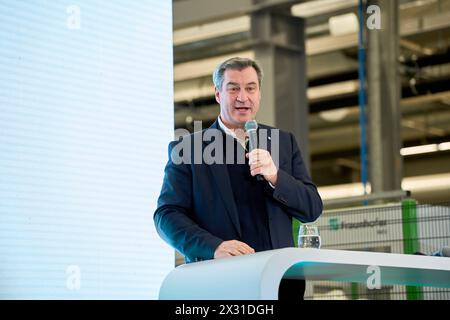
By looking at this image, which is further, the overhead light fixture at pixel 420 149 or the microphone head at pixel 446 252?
the overhead light fixture at pixel 420 149

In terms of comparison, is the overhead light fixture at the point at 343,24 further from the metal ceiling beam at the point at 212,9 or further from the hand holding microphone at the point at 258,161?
the hand holding microphone at the point at 258,161

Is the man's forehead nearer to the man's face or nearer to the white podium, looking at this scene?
the man's face

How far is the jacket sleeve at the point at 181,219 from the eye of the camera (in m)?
3.01

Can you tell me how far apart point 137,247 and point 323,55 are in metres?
8.87

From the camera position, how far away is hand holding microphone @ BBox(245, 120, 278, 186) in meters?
2.90

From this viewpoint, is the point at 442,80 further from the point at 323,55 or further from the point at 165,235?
the point at 165,235

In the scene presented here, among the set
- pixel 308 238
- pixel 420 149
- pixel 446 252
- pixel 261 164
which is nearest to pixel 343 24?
pixel 420 149

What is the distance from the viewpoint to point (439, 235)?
5.18 metres

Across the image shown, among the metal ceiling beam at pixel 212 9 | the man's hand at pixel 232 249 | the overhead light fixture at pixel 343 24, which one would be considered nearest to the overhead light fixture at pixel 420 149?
the overhead light fixture at pixel 343 24

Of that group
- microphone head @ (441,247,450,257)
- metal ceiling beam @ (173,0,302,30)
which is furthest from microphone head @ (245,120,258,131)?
metal ceiling beam @ (173,0,302,30)

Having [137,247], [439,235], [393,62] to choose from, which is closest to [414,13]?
[393,62]

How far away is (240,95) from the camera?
127 inches
